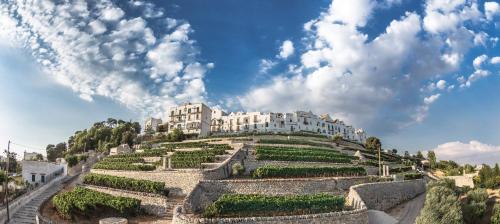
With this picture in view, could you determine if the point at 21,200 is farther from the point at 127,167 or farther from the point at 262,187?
the point at 262,187

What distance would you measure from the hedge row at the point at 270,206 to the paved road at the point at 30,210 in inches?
721

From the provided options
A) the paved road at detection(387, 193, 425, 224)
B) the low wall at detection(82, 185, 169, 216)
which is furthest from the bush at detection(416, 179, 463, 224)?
the low wall at detection(82, 185, 169, 216)

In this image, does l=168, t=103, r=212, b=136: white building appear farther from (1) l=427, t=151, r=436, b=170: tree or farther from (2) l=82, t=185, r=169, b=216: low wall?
(2) l=82, t=185, r=169, b=216: low wall

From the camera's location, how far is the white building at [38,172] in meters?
52.8

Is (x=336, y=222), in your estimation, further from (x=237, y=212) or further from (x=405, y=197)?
(x=405, y=197)

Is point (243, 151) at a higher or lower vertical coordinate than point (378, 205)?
higher

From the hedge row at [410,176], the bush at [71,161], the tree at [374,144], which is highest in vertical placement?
the tree at [374,144]

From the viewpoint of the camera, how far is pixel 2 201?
136 feet

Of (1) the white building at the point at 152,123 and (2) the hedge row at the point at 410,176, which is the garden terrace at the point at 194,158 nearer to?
(2) the hedge row at the point at 410,176

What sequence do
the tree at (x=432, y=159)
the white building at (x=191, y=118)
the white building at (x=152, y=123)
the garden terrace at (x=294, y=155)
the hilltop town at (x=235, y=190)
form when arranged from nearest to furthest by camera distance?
the hilltop town at (x=235, y=190) < the garden terrace at (x=294, y=155) < the tree at (x=432, y=159) < the white building at (x=191, y=118) < the white building at (x=152, y=123)

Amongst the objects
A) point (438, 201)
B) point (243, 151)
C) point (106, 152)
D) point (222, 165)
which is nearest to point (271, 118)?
point (106, 152)

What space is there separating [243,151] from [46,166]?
27793mm

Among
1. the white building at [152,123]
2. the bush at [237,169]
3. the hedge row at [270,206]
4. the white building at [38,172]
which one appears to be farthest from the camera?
the white building at [152,123]

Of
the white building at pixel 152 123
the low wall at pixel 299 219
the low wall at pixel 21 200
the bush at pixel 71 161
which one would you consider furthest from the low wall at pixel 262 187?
the white building at pixel 152 123
